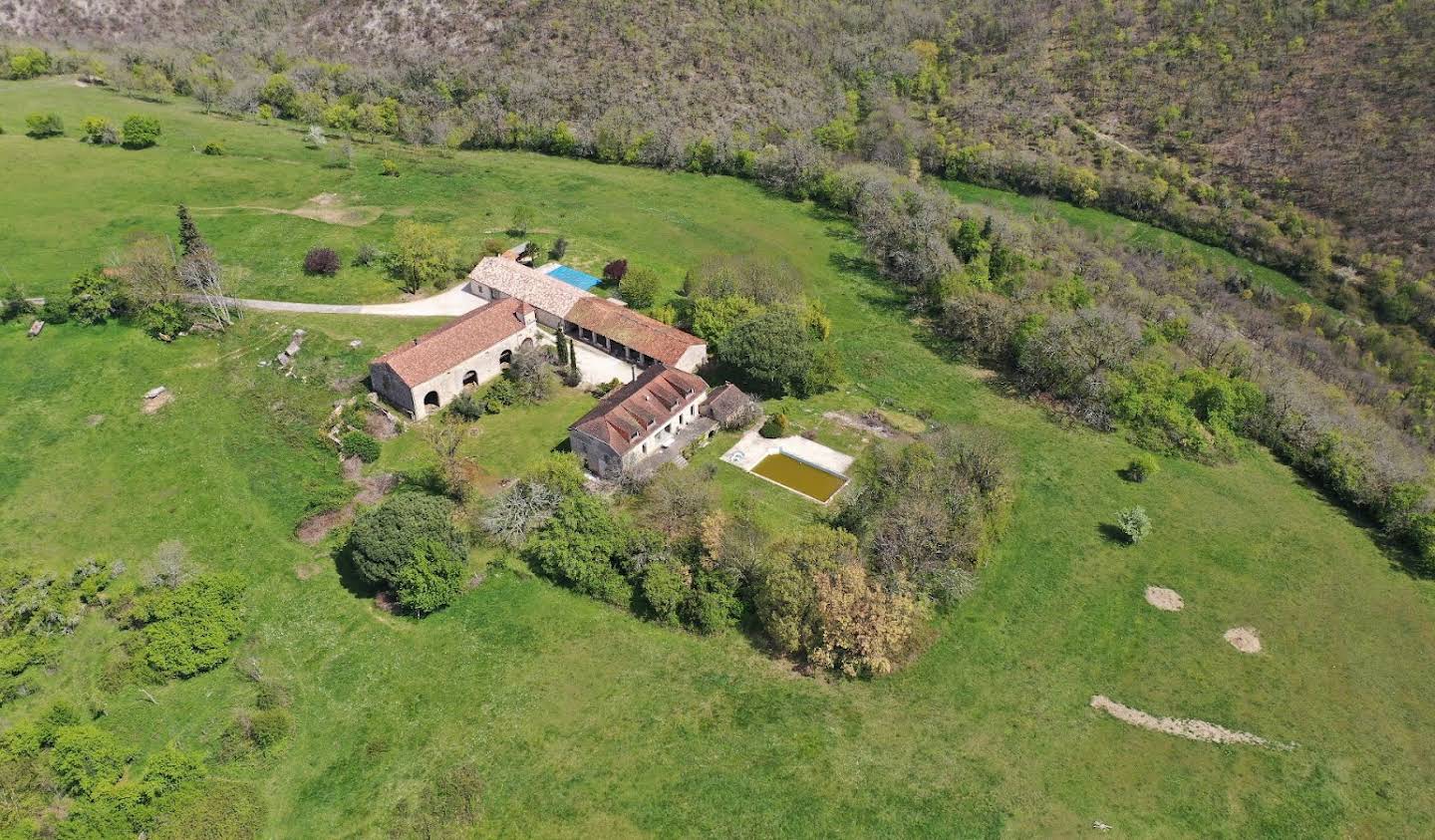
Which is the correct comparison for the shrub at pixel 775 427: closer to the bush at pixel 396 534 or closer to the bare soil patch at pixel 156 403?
the bush at pixel 396 534

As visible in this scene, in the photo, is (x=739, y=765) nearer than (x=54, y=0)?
Yes

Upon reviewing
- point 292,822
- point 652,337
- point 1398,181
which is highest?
point 1398,181

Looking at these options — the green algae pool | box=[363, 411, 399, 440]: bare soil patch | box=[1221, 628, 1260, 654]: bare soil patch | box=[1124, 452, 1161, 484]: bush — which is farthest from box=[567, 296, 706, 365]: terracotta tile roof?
box=[1221, 628, 1260, 654]: bare soil patch

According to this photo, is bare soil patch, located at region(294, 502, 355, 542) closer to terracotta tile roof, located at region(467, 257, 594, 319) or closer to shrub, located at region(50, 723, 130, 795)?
shrub, located at region(50, 723, 130, 795)

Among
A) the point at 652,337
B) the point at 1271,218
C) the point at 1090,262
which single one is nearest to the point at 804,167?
the point at 1090,262

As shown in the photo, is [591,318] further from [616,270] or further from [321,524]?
[321,524]

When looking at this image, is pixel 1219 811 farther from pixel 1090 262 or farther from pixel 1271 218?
pixel 1271 218

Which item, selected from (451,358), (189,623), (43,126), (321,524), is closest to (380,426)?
(451,358)
